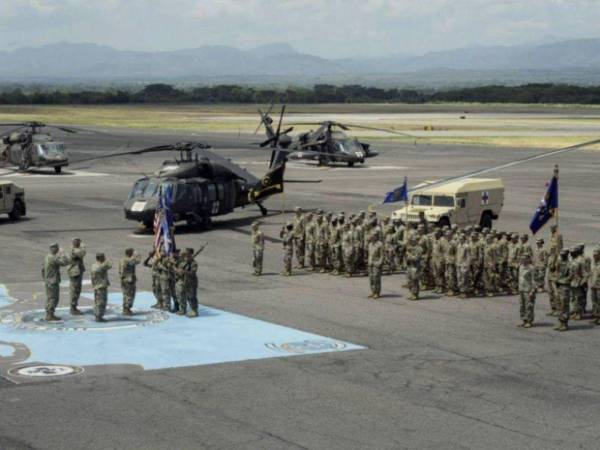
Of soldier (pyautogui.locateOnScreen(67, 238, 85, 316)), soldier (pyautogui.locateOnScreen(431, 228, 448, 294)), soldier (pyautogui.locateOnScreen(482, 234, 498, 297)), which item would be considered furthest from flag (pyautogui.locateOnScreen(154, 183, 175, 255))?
soldier (pyautogui.locateOnScreen(482, 234, 498, 297))

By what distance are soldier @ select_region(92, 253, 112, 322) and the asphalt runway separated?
0.93 metres

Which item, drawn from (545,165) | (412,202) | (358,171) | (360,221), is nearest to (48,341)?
(360,221)

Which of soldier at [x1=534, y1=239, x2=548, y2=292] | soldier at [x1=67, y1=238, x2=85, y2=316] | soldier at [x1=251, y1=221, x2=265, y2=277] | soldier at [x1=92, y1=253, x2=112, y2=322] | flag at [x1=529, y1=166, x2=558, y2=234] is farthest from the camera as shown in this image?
soldier at [x1=251, y1=221, x2=265, y2=277]

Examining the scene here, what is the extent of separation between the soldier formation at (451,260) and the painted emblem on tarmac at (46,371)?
8.38 m

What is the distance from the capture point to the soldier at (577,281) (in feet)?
71.3

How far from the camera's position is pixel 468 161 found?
65312 mm

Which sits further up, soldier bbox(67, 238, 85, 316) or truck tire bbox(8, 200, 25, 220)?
soldier bbox(67, 238, 85, 316)

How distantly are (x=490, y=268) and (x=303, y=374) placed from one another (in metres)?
8.57

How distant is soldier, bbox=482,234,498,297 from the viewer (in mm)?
24736

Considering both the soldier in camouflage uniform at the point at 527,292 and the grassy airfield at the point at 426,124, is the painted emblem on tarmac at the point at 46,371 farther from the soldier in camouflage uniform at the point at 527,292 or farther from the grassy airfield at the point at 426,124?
the grassy airfield at the point at 426,124

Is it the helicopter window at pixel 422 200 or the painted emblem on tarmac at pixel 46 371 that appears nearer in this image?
the painted emblem on tarmac at pixel 46 371

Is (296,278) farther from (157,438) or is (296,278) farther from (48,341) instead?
(157,438)

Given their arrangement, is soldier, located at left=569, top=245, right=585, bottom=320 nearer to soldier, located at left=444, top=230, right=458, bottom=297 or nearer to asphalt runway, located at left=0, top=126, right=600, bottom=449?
asphalt runway, located at left=0, top=126, right=600, bottom=449

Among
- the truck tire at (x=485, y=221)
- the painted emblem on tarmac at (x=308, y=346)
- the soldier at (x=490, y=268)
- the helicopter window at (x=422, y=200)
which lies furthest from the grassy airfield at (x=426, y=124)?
the painted emblem on tarmac at (x=308, y=346)
